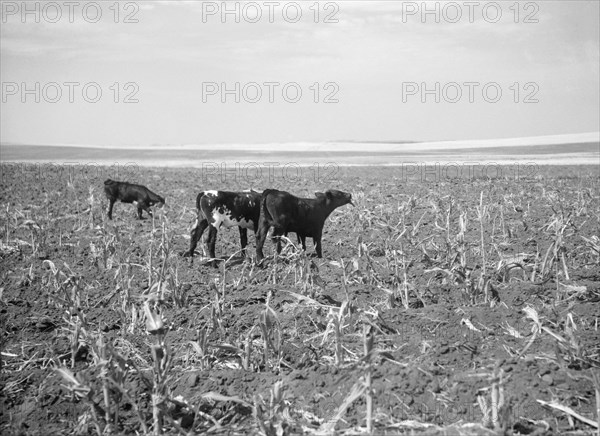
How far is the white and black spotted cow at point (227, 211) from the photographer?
13.5m

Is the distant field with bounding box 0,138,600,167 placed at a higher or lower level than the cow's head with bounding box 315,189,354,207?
higher

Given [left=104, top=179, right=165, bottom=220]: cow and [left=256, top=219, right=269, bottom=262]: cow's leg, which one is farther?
[left=104, top=179, right=165, bottom=220]: cow

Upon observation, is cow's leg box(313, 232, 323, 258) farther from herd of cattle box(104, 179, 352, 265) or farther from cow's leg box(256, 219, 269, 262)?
cow's leg box(256, 219, 269, 262)

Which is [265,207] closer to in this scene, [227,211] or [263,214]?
[263,214]

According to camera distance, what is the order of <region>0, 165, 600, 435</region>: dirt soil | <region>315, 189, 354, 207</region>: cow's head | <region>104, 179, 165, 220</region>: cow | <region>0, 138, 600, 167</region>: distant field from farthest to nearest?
<region>0, 138, 600, 167</region>: distant field, <region>104, 179, 165, 220</region>: cow, <region>315, 189, 354, 207</region>: cow's head, <region>0, 165, 600, 435</region>: dirt soil

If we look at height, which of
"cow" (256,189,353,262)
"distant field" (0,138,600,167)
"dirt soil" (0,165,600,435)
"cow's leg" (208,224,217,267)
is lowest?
"dirt soil" (0,165,600,435)

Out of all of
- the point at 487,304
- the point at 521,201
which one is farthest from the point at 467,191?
the point at 487,304

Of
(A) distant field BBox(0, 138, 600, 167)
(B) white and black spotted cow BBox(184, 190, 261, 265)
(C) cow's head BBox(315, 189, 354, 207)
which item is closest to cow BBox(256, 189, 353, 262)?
(C) cow's head BBox(315, 189, 354, 207)

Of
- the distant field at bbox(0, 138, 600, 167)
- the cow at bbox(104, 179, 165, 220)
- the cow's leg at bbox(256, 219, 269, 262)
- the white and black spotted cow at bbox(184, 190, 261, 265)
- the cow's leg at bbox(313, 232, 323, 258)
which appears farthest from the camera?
the distant field at bbox(0, 138, 600, 167)

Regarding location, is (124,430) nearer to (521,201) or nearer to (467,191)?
(521,201)

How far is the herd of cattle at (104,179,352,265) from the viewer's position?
1291 cm

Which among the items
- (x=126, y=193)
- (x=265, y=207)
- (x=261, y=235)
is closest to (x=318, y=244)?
(x=261, y=235)

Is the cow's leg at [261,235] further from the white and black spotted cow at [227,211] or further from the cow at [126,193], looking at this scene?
the cow at [126,193]

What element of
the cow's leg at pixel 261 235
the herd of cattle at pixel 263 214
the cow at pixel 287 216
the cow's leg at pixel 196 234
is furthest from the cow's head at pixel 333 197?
the cow's leg at pixel 196 234
